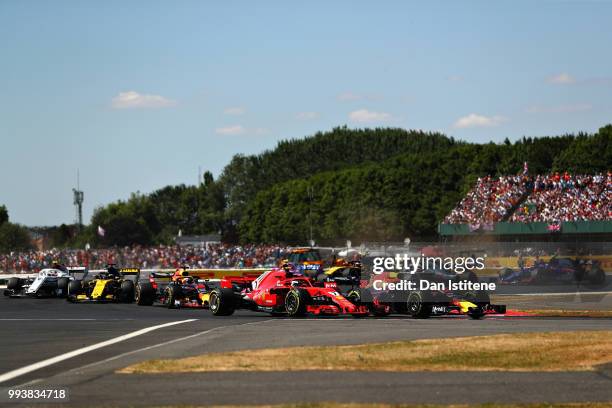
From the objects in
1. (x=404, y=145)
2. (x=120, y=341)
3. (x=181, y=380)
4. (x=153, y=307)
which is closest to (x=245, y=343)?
(x=120, y=341)

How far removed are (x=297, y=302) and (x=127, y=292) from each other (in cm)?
1164

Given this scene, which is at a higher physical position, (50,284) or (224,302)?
(50,284)

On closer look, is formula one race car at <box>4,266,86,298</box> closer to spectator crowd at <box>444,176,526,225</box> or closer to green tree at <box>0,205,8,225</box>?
spectator crowd at <box>444,176,526,225</box>

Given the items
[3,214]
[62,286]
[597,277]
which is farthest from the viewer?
[3,214]

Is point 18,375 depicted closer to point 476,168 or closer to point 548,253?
point 548,253

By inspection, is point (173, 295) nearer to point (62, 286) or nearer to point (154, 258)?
point (62, 286)

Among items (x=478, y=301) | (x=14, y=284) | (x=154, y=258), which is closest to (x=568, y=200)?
(x=154, y=258)

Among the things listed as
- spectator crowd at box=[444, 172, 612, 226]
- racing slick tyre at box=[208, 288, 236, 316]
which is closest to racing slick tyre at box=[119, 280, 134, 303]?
racing slick tyre at box=[208, 288, 236, 316]

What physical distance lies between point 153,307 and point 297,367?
18.8 metres

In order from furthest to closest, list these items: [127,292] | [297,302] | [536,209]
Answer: [536,209], [127,292], [297,302]

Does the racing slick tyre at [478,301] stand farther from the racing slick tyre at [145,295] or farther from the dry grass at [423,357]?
the racing slick tyre at [145,295]

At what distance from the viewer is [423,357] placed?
1714 cm

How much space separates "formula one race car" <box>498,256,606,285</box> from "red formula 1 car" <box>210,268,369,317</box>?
18020 millimetres

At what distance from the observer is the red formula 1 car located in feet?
88.7
